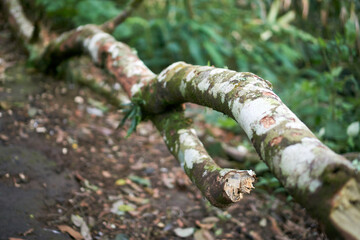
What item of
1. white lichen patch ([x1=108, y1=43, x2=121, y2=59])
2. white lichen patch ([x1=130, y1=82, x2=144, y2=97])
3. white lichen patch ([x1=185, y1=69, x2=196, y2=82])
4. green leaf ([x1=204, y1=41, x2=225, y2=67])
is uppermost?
white lichen patch ([x1=185, y1=69, x2=196, y2=82])

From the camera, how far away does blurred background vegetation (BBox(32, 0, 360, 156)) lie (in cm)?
451

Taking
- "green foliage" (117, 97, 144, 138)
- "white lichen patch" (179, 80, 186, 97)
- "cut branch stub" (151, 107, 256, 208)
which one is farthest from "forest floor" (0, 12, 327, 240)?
"white lichen patch" (179, 80, 186, 97)

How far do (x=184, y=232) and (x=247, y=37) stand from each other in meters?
5.87

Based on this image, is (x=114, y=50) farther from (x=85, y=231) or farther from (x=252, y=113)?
(x=252, y=113)

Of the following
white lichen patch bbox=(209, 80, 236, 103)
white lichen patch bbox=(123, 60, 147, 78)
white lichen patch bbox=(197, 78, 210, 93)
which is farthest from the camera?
white lichen patch bbox=(123, 60, 147, 78)

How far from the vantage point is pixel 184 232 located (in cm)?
274

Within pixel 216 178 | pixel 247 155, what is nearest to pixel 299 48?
pixel 247 155

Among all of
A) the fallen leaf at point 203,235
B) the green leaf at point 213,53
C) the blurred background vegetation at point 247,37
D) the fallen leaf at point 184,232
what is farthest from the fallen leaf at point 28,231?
the green leaf at point 213,53

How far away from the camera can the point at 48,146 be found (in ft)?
10.5

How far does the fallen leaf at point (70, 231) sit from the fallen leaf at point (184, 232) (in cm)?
82

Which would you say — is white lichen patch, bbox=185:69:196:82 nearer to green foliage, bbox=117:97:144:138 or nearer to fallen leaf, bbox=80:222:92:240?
→ green foliage, bbox=117:97:144:138

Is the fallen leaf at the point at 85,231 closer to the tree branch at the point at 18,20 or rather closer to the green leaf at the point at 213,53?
the tree branch at the point at 18,20

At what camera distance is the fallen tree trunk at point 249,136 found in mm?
1055

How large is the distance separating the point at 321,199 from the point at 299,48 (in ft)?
25.6
